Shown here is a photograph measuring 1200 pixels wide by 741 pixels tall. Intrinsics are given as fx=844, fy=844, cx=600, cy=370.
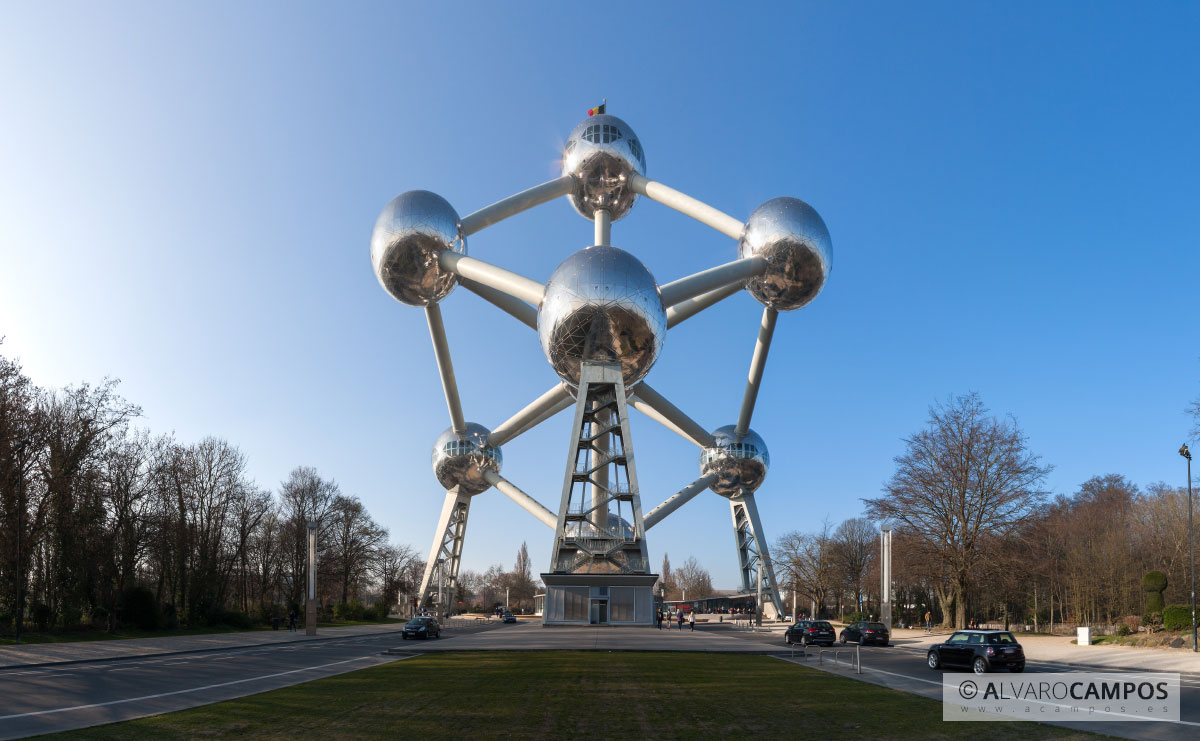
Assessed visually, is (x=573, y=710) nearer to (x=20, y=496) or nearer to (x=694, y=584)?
(x=20, y=496)

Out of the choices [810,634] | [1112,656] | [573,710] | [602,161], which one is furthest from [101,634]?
[1112,656]

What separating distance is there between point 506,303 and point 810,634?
16618 mm

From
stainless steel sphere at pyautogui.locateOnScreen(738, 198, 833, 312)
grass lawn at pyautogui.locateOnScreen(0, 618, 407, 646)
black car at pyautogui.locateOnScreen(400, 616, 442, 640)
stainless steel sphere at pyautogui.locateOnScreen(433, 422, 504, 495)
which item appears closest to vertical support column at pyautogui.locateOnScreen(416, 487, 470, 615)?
stainless steel sphere at pyautogui.locateOnScreen(433, 422, 504, 495)

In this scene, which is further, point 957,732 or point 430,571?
point 430,571

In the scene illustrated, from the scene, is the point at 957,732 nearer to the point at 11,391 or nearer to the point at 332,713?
the point at 332,713

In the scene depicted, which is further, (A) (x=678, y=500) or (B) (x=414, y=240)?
(A) (x=678, y=500)

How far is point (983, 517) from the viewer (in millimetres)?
37156

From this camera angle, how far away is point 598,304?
27.1m

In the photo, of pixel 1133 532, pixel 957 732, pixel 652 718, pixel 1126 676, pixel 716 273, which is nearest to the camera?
pixel 957 732

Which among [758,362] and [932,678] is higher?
[758,362]

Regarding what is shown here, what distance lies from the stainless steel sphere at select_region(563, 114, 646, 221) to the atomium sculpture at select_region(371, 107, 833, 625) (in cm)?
5

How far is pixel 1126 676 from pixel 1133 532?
40.1 metres

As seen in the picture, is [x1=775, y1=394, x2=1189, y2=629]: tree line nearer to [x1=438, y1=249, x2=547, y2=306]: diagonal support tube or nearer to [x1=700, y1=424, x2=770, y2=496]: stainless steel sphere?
[x1=700, y1=424, x2=770, y2=496]: stainless steel sphere

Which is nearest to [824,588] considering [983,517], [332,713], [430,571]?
[983,517]
